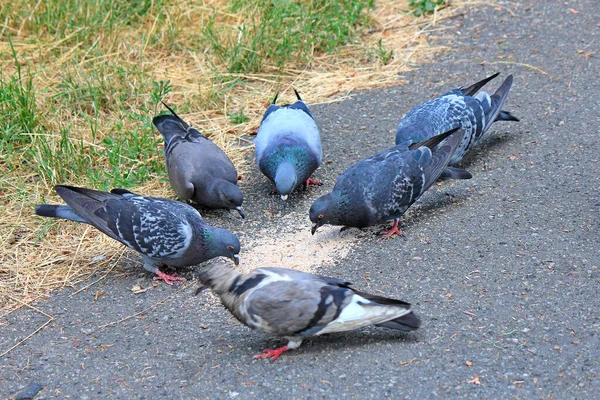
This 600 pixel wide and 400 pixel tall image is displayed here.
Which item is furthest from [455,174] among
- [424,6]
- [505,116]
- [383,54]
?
[424,6]

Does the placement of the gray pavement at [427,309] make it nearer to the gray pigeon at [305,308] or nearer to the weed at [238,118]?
the gray pigeon at [305,308]

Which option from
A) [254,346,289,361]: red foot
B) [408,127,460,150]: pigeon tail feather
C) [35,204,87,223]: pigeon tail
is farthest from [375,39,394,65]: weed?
[254,346,289,361]: red foot

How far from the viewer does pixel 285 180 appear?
18.3 ft

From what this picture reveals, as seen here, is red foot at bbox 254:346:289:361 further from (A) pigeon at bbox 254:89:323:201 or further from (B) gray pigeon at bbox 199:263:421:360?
(A) pigeon at bbox 254:89:323:201

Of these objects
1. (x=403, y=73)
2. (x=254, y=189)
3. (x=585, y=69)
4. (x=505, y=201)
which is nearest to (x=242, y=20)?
(x=403, y=73)

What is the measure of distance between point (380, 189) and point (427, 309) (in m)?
1.08

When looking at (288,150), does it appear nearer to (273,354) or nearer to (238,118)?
(238,118)

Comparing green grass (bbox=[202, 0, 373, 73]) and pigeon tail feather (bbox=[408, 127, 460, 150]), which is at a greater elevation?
green grass (bbox=[202, 0, 373, 73])

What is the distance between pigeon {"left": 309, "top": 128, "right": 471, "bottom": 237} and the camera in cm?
510

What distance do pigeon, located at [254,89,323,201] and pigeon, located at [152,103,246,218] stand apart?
0.29 metres

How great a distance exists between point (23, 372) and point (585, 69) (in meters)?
5.48

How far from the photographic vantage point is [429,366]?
12.6 ft

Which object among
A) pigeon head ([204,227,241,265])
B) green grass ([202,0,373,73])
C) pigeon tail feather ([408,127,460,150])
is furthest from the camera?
green grass ([202,0,373,73])

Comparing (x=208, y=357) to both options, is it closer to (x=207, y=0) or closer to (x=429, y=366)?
(x=429, y=366)
